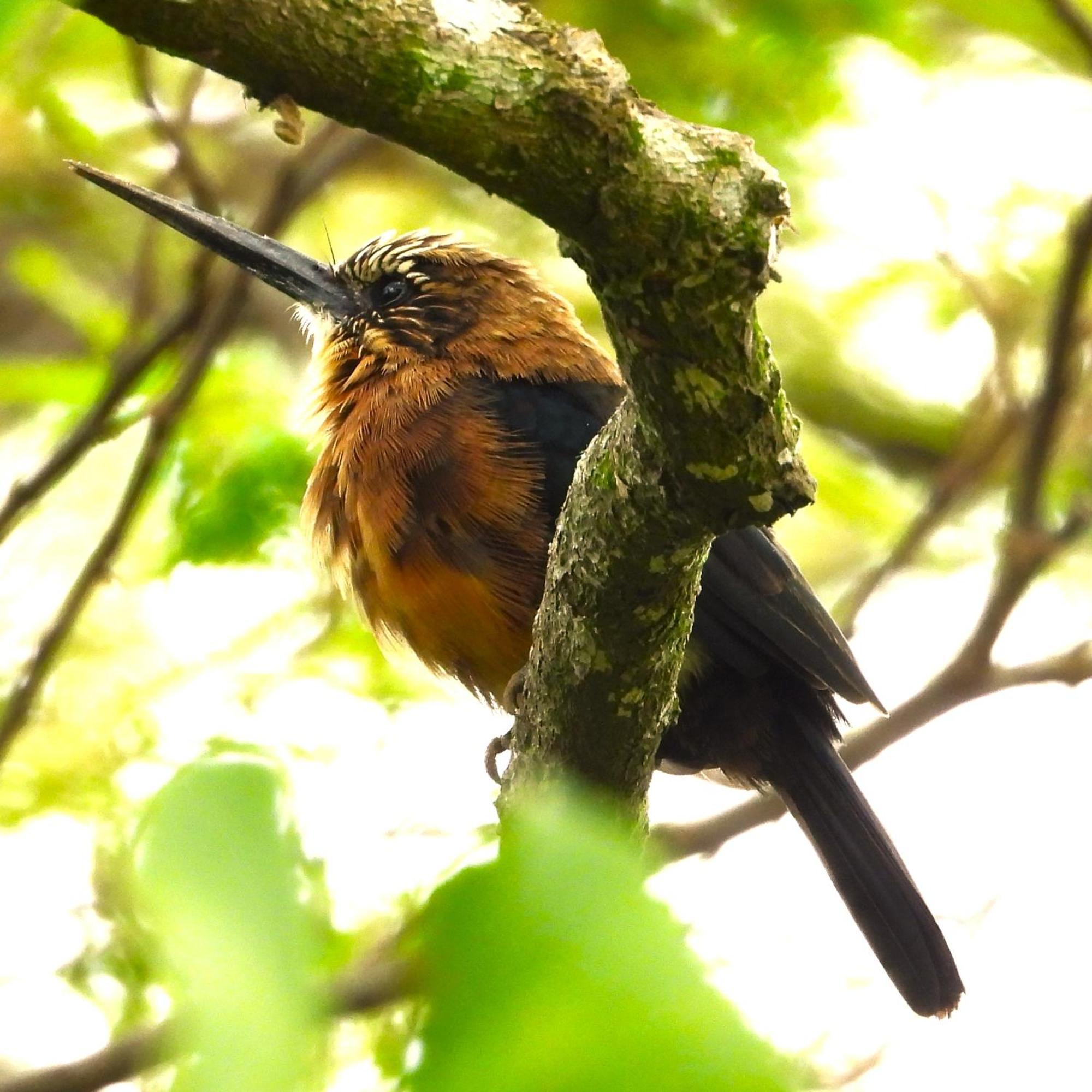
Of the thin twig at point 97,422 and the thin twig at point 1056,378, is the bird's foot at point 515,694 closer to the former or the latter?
the thin twig at point 97,422

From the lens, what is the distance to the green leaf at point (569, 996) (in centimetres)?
52

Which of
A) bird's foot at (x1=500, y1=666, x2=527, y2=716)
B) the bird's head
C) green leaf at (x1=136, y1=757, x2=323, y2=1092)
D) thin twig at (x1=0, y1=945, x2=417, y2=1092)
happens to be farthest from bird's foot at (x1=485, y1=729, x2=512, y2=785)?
green leaf at (x1=136, y1=757, x2=323, y2=1092)

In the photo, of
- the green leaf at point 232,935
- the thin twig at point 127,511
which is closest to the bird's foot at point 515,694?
the thin twig at point 127,511

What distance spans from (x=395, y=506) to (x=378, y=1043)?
2167 millimetres

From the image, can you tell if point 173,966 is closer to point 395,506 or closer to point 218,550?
point 395,506

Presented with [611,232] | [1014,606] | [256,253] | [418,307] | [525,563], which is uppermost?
[256,253]

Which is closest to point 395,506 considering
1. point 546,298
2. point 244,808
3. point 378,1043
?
point 546,298

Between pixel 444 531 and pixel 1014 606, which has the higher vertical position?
pixel 444 531

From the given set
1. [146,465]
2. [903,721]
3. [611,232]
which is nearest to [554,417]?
[146,465]

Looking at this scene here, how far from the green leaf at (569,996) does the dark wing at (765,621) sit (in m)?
2.58

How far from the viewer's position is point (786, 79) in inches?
160

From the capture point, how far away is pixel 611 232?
1.67m

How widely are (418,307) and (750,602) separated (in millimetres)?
1315

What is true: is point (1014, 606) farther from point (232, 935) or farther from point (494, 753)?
point (232, 935)
